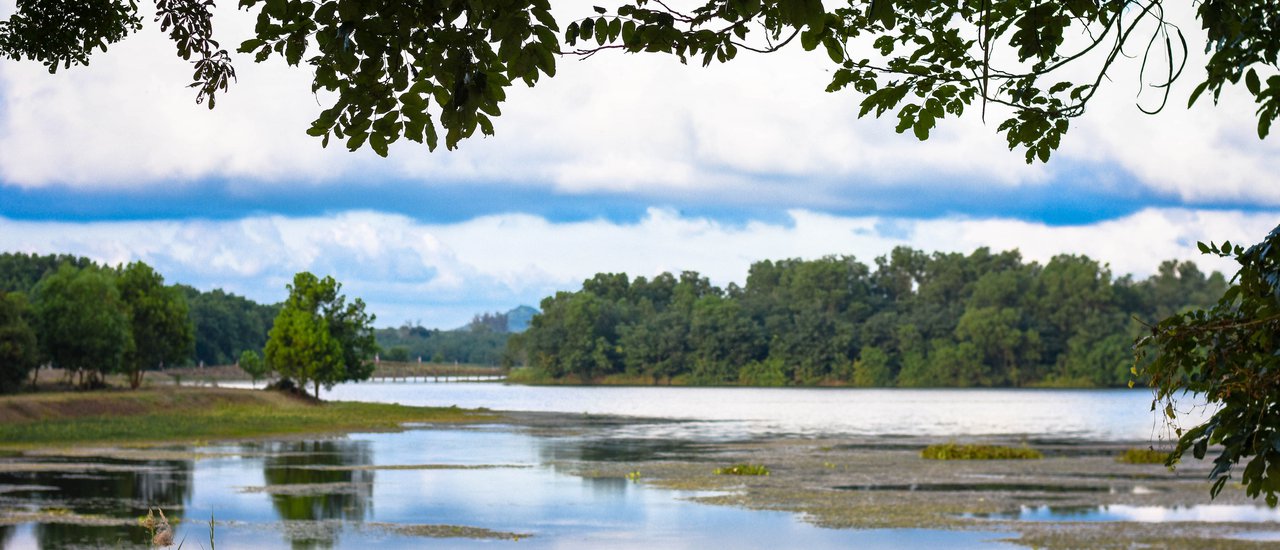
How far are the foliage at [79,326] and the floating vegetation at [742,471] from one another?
40.6 meters

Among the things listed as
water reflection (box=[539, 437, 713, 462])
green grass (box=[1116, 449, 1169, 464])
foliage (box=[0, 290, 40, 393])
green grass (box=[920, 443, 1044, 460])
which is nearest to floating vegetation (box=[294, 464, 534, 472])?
water reflection (box=[539, 437, 713, 462])

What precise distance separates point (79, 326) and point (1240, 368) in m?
65.4

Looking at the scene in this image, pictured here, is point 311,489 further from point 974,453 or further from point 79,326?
point 79,326

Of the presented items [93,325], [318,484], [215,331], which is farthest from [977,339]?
[318,484]

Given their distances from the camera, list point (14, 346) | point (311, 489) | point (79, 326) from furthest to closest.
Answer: point (79, 326) → point (14, 346) → point (311, 489)

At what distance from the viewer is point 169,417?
57875mm

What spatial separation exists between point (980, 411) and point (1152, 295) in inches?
4461

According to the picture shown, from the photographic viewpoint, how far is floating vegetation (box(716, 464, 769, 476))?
119 ft

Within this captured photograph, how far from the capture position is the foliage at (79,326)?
65.6 m

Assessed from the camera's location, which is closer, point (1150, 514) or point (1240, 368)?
point (1240, 368)

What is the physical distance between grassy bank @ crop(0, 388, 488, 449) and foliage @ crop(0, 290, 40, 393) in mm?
2841

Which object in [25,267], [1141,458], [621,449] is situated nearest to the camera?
[1141,458]

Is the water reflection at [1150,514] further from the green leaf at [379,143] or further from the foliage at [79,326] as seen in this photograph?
the foliage at [79,326]

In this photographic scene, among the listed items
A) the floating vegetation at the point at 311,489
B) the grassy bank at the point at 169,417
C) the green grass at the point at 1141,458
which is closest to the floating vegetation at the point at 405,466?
the floating vegetation at the point at 311,489
